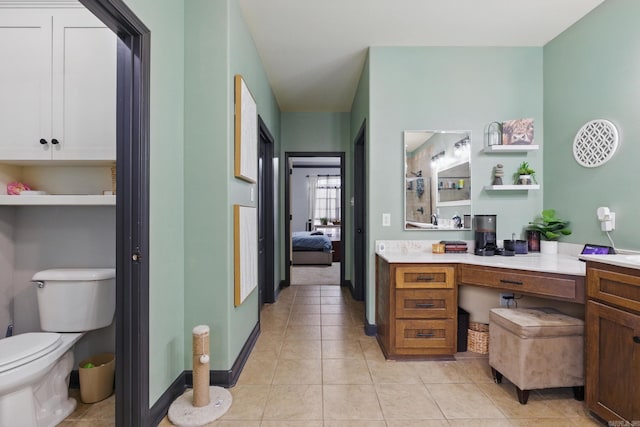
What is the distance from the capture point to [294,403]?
1845mm

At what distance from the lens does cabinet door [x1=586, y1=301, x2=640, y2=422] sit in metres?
1.44

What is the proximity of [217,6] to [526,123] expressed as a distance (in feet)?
8.56

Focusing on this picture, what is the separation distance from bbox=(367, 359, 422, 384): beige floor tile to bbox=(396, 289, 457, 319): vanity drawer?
0.37m

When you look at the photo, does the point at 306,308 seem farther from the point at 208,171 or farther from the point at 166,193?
the point at 166,193

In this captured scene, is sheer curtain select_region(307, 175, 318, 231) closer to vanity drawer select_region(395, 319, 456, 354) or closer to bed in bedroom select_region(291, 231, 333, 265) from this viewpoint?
bed in bedroom select_region(291, 231, 333, 265)

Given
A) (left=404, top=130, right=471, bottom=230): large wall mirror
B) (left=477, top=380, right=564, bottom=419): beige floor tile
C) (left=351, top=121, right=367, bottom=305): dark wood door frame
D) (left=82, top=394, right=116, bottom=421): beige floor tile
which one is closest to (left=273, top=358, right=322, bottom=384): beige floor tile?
(left=82, top=394, right=116, bottom=421): beige floor tile

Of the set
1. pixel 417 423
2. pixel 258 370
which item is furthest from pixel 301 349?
pixel 417 423

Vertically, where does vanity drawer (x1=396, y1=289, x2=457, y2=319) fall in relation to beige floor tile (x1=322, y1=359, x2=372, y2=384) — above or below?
above

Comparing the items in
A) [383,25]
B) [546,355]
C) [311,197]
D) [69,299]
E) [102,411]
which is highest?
[383,25]

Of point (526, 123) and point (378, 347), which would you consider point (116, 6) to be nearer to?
point (378, 347)

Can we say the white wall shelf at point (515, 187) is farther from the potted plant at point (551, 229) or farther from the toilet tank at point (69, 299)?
the toilet tank at point (69, 299)

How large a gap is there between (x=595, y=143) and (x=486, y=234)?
1003 millimetres

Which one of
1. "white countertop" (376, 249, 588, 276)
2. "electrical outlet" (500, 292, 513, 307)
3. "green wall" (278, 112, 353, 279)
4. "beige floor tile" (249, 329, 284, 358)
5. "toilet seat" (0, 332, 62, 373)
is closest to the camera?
"toilet seat" (0, 332, 62, 373)

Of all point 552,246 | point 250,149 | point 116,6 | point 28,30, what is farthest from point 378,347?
point 28,30
